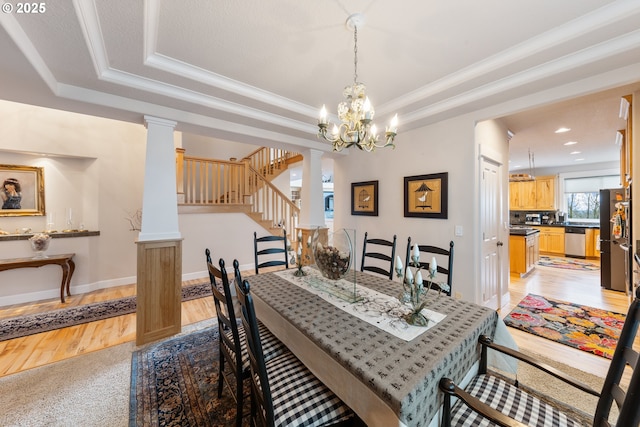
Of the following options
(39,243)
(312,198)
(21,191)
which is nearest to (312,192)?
(312,198)

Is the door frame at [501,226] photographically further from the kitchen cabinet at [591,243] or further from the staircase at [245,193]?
the kitchen cabinet at [591,243]

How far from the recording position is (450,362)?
1.05m

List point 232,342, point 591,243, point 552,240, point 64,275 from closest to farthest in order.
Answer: point 232,342
point 64,275
point 591,243
point 552,240

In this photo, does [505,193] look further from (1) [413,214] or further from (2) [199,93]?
(2) [199,93]

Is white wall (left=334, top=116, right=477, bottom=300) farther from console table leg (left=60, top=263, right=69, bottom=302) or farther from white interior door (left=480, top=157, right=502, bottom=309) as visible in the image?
console table leg (left=60, top=263, right=69, bottom=302)

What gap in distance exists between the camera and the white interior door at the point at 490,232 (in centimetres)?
295

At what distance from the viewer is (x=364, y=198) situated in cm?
404

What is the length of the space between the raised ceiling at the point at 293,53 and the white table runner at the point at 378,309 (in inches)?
72.5

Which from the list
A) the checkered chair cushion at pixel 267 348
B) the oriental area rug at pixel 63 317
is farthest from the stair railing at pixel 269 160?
the checkered chair cushion at pixel 267 348

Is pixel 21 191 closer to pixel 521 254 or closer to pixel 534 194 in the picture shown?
pixel 521 254

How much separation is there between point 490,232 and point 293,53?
3038 millimetres

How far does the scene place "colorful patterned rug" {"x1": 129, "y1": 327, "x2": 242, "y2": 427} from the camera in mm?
1622

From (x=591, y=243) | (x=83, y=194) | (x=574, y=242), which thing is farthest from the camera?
(x=574, y=242)

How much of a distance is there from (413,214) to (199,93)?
2876mm
